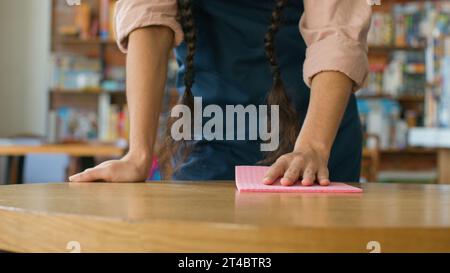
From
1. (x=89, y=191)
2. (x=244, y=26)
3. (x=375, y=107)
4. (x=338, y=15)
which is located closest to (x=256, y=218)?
(x=89, y=191)

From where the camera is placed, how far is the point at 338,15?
100 cm

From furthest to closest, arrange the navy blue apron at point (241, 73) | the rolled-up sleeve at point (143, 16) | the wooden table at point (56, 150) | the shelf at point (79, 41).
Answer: the shelf at point (79, 41)
the wooden table at point (56, 150)
the navy blue apron at point (241, 73)
the rolled-up sleeve at point (143, 16)

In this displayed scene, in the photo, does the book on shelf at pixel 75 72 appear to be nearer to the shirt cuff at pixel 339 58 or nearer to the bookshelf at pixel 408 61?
the bookshelf at pixel 408 61

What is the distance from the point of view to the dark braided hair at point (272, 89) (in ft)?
3.67

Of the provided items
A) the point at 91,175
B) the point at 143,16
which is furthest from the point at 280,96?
the point at 91,175

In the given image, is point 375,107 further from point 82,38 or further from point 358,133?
point 358,133

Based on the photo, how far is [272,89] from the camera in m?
1.13

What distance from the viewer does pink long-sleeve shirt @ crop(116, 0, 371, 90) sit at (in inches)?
38.0

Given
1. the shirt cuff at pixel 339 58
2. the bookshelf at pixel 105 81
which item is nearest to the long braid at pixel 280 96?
the shirt cuff at pixel 339 58

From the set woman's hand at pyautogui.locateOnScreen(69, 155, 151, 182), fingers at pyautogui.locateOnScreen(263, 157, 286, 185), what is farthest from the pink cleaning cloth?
woman's hand at pyautogui.locateOnScreen(69, 155, 151, 182)

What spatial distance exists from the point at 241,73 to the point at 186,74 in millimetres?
116

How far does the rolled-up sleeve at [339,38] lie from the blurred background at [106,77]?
11.6 feet

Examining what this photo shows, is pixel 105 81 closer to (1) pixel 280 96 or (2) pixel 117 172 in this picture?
(1) pixel 280 96

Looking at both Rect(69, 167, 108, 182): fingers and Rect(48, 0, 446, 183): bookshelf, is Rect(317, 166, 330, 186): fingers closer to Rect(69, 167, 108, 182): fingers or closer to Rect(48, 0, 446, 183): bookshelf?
Rect(69, 167, 108, 182): fingers
